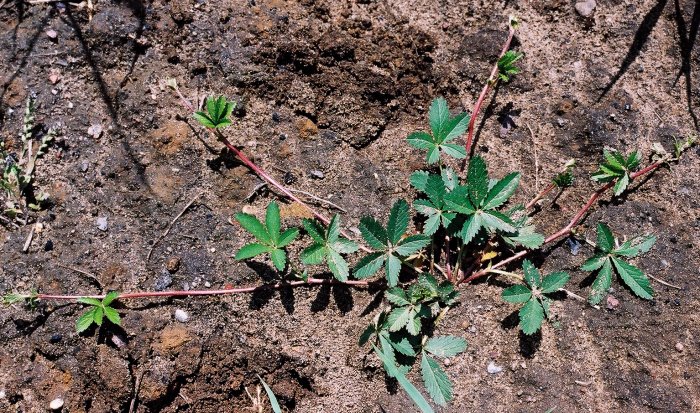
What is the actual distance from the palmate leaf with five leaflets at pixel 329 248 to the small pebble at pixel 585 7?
1365 mm

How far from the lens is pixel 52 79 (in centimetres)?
236

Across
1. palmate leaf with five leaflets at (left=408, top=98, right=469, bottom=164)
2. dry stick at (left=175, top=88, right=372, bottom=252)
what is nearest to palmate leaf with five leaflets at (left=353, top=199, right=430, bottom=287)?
dry stick at (left=175, top=88, right=372, bottom=252)

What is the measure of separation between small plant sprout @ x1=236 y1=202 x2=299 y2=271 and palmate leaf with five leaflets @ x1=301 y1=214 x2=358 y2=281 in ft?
0.27

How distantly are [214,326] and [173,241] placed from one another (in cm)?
38

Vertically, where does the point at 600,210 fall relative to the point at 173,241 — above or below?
above

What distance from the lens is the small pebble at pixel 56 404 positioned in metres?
2.22

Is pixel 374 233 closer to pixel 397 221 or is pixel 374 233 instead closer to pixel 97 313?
pixel 397 221

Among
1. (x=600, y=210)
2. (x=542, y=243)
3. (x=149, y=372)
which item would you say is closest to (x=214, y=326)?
(x=149, y=372)

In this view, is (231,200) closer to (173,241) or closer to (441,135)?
(173,241)

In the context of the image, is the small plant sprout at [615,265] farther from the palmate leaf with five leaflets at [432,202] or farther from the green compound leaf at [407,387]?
the green compound leaf at [407,387]

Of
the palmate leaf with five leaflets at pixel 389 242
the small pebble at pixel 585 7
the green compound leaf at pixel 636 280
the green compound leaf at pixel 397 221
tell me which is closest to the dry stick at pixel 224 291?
the palmate leaf with five leaflets at pixel 389 242

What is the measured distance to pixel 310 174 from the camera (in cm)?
239

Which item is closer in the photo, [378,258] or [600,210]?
[378,258]

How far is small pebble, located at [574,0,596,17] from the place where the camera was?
246cm
